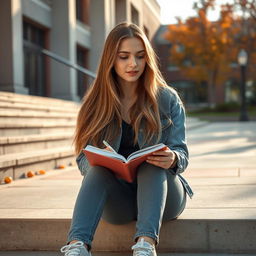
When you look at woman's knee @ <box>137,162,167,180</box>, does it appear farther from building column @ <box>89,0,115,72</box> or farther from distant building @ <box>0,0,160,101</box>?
building column @ <box>89,0,115,72</box>

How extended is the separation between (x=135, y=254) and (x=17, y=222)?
1008 mm

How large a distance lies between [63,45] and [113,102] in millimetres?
13178

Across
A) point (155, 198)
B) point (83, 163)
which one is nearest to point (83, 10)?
point (83, 163)

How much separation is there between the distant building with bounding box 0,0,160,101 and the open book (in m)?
9.10

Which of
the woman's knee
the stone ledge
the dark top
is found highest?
the dark top

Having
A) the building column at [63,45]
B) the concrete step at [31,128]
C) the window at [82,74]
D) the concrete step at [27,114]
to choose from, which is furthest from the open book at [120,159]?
the window at [82,74]

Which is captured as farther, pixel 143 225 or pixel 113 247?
pixel 113 247

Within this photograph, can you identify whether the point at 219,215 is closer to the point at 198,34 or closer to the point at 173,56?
the point at 198,34

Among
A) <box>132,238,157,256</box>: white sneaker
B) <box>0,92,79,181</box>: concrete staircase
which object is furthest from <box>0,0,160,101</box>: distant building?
<box>132,238,157,256</box>: white sneaker

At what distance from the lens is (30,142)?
6.26 m

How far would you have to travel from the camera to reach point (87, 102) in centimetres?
318

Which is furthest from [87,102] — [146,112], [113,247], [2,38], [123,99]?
[2,38]

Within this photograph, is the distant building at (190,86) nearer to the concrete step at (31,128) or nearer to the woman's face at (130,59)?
the concrete step at (31,128)

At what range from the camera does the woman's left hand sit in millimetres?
2688
